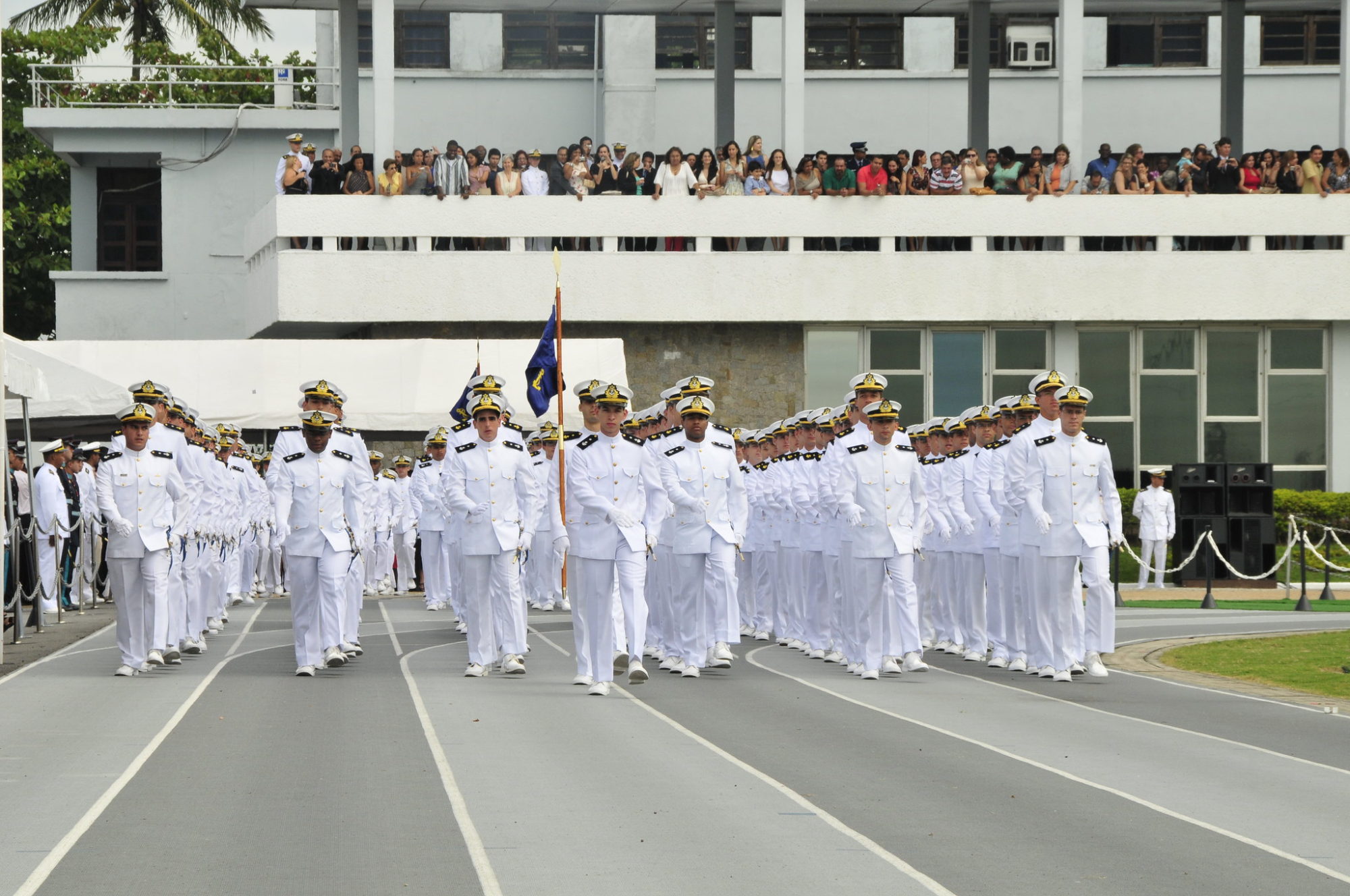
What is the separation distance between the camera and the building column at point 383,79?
37344 millimetres

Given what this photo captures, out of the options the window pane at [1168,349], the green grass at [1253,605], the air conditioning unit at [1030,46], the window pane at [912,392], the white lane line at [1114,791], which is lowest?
the green grass at [1253,605]

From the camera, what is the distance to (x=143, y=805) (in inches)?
367

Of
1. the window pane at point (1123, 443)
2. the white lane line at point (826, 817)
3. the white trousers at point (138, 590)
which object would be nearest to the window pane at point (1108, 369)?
the window pane at point (1123, 443)

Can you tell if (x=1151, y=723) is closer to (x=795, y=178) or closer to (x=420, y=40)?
(x=795, y=178)

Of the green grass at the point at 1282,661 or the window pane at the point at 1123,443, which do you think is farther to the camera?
the window pane at the point at 1123,443

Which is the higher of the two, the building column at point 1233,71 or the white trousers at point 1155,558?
the building column at point 1233,71

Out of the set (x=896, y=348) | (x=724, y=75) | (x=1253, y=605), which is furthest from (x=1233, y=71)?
(x=1253, y=605)

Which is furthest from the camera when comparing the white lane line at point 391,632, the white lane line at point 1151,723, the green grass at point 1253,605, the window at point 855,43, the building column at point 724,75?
the window at point 855,43

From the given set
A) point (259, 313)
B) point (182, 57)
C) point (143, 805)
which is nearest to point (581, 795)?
point (143, 805)

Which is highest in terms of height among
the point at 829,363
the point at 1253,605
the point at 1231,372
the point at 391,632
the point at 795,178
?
the point at 795,178

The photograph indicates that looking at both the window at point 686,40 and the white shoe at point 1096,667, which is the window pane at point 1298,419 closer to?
the window at point 686,40

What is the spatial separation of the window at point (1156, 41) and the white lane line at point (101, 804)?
1402 inches

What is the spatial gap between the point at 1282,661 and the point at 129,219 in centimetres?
3608

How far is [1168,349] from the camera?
38.8 m
